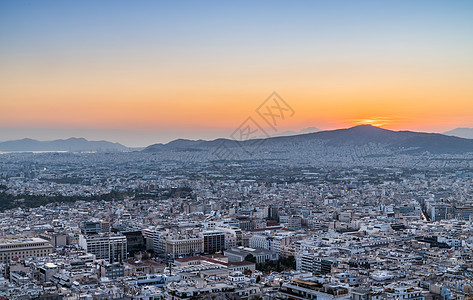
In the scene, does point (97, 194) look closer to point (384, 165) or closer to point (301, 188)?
point (301, 188)

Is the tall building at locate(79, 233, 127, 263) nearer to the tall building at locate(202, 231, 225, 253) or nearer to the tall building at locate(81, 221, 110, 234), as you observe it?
the tall building at locate(202, 231, 225, 253)

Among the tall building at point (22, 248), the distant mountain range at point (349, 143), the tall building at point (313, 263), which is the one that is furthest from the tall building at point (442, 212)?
the distant mountain range at point (349, 143)

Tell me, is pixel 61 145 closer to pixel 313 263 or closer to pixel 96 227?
pixel 96 227

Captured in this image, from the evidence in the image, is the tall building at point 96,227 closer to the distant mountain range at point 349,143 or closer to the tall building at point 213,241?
the tall building at point 213,241

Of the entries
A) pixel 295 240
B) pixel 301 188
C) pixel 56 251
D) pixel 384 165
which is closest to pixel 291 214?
pixel 295 240

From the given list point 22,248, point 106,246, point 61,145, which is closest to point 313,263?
point 106,246

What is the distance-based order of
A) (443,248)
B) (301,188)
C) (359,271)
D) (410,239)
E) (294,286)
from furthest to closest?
1. (301,188)
2. (410,239)
3. (443,248)
4. (359,271)
5. (294,286)

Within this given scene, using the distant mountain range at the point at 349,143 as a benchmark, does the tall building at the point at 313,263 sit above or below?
below
